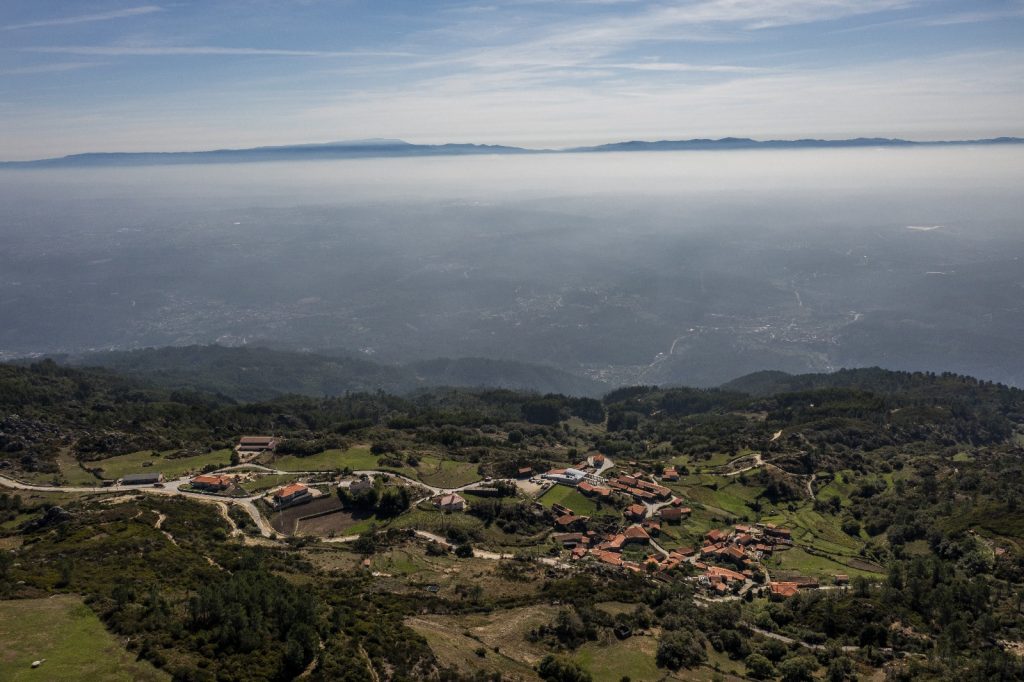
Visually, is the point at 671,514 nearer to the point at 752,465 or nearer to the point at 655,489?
the point at 655,489

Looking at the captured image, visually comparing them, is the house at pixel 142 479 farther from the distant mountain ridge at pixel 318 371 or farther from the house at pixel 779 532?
the distant mountain ridge at pixel 318 371

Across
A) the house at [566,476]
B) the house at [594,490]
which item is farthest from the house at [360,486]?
the house at [594,490]

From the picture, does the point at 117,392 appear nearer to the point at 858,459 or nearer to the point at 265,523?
the point at 265,523

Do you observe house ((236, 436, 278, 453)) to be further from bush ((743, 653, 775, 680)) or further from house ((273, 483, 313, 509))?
bush ((743, 653, 775, 680))

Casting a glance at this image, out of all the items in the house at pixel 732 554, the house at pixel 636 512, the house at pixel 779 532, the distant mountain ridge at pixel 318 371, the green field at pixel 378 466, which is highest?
the green field at pixel 378 466

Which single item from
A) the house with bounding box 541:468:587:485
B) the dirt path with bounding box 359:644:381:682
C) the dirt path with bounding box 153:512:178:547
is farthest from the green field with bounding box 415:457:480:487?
the dirt path with bounding box 359:644:381:682

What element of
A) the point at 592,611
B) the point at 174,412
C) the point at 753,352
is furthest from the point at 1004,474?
the point at 753,352
